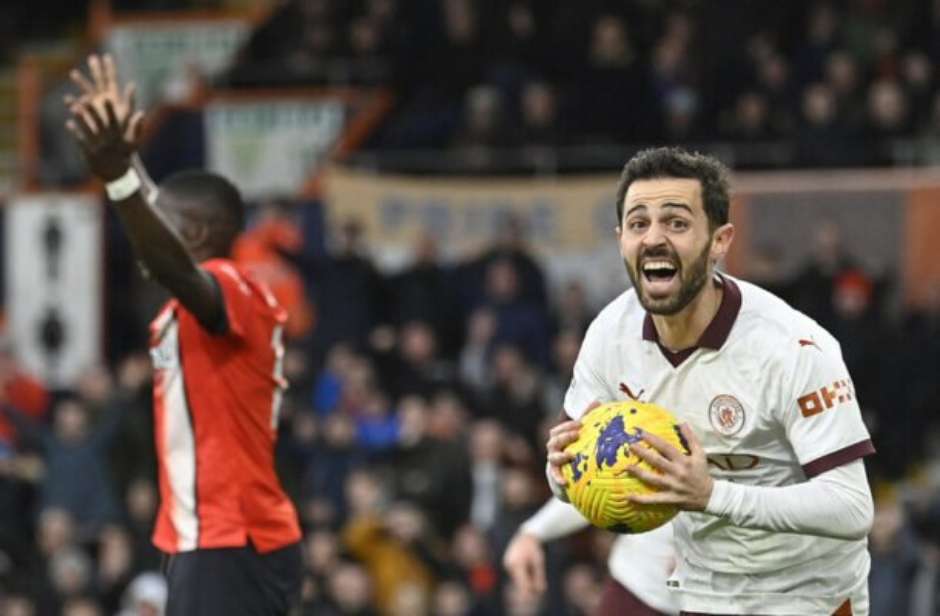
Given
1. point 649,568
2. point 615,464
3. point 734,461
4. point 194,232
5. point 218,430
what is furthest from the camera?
point 649,568

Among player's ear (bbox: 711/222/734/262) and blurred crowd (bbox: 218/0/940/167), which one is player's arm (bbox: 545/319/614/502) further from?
blurred crowd (bbox: 218/0/940/167)

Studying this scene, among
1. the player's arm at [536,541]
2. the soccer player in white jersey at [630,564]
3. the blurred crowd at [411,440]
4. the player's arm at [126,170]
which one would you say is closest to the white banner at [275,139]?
the blurred crowd at [411,440]

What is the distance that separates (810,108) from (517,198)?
7.53 feet

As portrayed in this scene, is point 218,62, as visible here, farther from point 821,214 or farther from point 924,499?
point 924,499

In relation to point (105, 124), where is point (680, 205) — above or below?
below

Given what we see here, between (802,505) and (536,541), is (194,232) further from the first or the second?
(802,505)

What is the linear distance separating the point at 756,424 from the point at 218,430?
6.11 ft

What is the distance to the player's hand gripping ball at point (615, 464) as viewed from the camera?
5.85 m

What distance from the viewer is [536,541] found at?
24.8 feet

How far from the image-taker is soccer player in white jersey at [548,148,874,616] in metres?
5.92

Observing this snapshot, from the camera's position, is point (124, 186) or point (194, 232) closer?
point (124, 186)

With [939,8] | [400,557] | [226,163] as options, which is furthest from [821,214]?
[226,163]

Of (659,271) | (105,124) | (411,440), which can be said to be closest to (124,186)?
(105,124)

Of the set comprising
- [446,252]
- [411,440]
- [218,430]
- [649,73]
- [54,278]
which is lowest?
[411,440]
